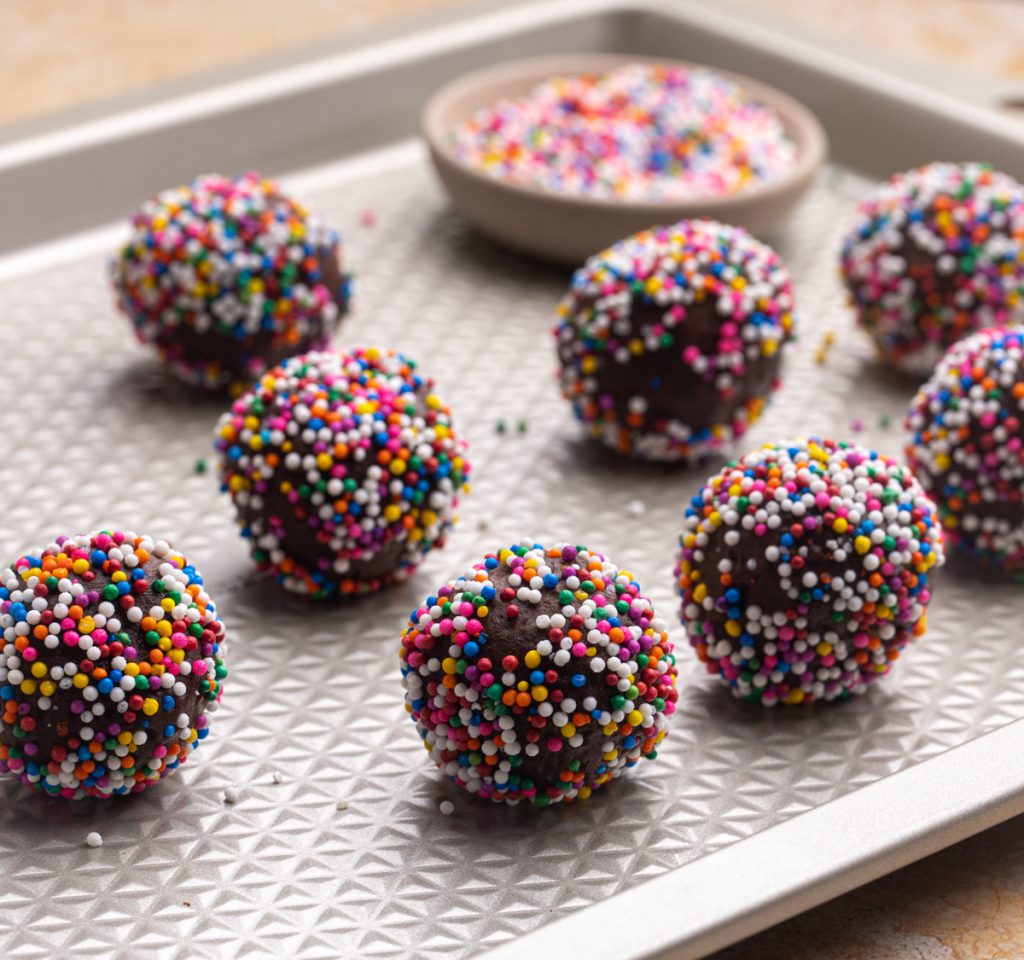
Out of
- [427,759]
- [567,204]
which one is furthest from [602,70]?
[427,759]

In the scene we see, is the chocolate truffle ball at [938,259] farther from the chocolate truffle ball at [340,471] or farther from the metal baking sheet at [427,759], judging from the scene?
the chocolate truffle ball at [340,471]

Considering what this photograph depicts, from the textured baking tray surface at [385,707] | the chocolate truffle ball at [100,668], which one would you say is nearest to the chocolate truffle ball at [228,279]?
the textured baking tray surface at [385,707]

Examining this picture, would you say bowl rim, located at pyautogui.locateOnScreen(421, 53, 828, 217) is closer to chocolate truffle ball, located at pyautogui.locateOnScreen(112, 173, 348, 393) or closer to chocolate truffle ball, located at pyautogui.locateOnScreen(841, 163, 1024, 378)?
chocolate truffle ball, located at pyautogui.locateOnScreen(841, 163, 1024, 378)

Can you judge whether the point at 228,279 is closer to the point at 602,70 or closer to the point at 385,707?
the point at 385,707

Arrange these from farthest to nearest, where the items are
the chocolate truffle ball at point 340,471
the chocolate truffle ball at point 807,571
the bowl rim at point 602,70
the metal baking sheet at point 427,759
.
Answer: the bowl rim at point 602,70 → the chocolate truffle ball at point 340,471 → the chocolate truffle ball at point 807,571 → the metal baking sheet at point 427,759

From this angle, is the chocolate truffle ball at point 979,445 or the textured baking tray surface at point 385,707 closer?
the textured baking tray surface at point 385,707

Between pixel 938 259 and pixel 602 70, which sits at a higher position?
pixel 938 259

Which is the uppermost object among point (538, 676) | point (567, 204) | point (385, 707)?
point (538, 676)
